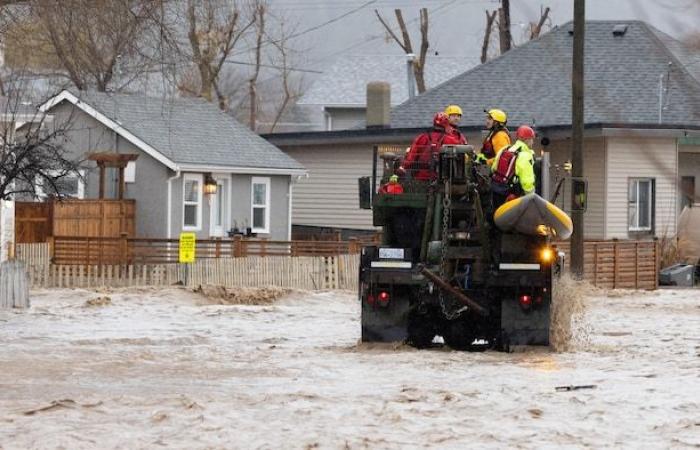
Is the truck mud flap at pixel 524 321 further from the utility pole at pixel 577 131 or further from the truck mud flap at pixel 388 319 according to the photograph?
the utility pole at pixel 577 131

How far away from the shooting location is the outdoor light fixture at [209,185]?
1577 inches

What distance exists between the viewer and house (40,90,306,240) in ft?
130

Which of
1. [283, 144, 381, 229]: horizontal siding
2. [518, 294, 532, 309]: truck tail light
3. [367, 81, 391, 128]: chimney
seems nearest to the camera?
[518, 294, 532, 309]: truck tail light

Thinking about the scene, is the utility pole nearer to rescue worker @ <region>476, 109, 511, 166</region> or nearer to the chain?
rescue worker @ <region>476, 109, 511, 166</region>

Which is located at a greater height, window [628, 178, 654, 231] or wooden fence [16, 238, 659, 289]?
window [628, 178, 654, 231]

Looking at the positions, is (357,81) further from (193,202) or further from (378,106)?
(193,202)

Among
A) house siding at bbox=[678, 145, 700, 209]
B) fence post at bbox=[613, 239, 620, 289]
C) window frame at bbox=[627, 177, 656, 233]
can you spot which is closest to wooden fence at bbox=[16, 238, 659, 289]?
fence post at bbox=[613, 239, 620, 289]

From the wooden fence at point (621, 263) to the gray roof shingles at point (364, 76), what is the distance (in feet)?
97.6

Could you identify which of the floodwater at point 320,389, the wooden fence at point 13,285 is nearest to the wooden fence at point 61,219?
the wooden fence at point 13,285

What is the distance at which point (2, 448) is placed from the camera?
9422 millimetres

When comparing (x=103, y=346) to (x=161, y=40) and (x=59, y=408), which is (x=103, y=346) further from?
(x=59, y=408)

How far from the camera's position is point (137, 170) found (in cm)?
3991

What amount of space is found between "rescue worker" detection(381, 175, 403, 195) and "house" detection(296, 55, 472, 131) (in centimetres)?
4729

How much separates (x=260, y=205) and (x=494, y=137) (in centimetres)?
2557
